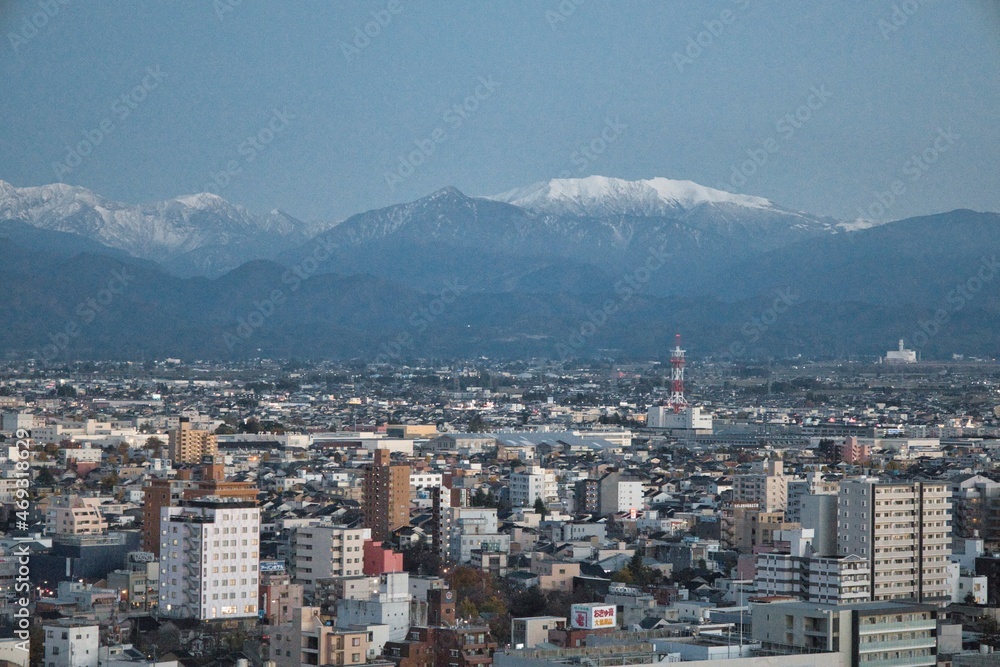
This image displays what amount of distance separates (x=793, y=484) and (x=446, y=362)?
58042 mm

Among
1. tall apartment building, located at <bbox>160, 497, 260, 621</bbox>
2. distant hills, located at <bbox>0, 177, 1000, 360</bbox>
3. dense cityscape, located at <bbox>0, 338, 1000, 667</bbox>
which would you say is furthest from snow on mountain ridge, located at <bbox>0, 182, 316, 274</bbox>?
tall apartment building, located at <bbox>160, 497, 260, 621</bbox>

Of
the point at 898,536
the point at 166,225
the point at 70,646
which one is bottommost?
the point at 70,646

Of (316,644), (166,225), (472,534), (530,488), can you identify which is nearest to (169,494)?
(472,534)

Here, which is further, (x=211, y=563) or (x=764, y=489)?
(x=764, y=489)

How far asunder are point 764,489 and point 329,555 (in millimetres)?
8315

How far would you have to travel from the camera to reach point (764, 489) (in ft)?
84.6

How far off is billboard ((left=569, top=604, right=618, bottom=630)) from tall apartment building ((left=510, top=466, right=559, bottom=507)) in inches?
545

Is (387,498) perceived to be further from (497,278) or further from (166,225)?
(166,225)

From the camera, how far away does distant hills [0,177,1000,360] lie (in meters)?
87.9

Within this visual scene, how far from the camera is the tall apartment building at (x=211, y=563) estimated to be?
17312 mm

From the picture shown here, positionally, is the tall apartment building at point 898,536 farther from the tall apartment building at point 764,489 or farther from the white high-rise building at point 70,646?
the tall apartment building at point 764,489

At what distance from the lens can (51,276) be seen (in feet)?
288

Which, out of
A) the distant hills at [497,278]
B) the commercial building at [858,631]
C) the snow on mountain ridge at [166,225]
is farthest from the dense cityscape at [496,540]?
the snow on mountain ridge at [166,225]

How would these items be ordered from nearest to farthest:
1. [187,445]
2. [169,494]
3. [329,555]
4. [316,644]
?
[316,644], [329,555], [169,494], [187,445]
